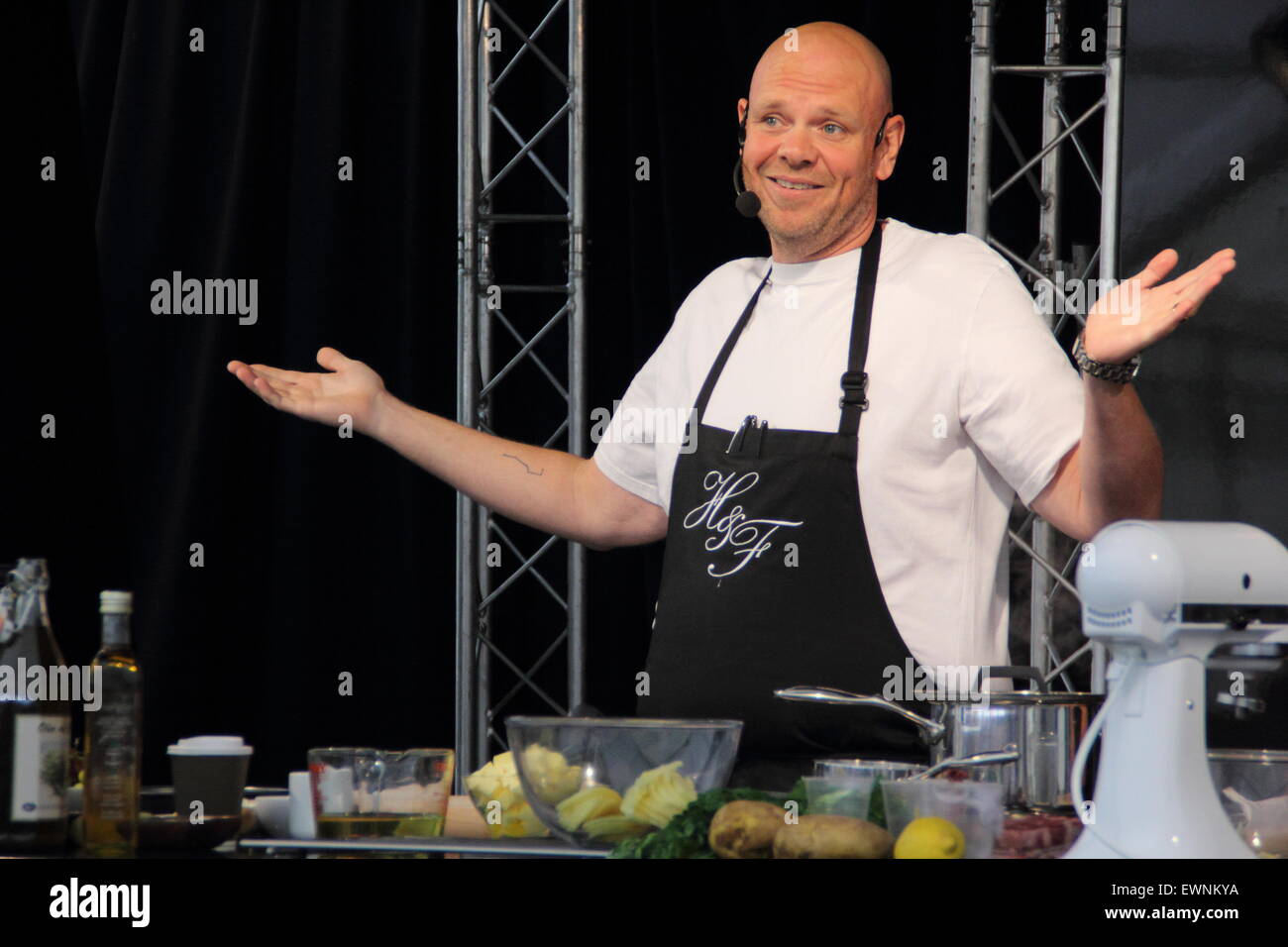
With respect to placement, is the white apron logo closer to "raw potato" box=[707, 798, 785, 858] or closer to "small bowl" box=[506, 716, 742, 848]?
"small bowl" box=[506, 716, 742, 848]

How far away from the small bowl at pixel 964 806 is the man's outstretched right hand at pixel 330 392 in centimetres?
122

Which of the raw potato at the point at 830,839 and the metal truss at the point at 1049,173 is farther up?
the metal truss at the point at 1049,173

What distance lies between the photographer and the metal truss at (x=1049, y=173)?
3.06 m

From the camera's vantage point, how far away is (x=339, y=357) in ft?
7.25

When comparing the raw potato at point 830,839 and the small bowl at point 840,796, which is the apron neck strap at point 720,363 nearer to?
the small bowl at point 840,796

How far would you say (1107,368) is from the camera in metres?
1.52

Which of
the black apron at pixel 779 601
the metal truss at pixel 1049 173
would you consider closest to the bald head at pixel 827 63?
the black apron at pixel 779 601

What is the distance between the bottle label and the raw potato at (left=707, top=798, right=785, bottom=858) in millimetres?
579

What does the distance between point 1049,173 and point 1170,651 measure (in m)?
2.41

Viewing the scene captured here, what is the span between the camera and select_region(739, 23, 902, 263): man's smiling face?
218 centimetres
